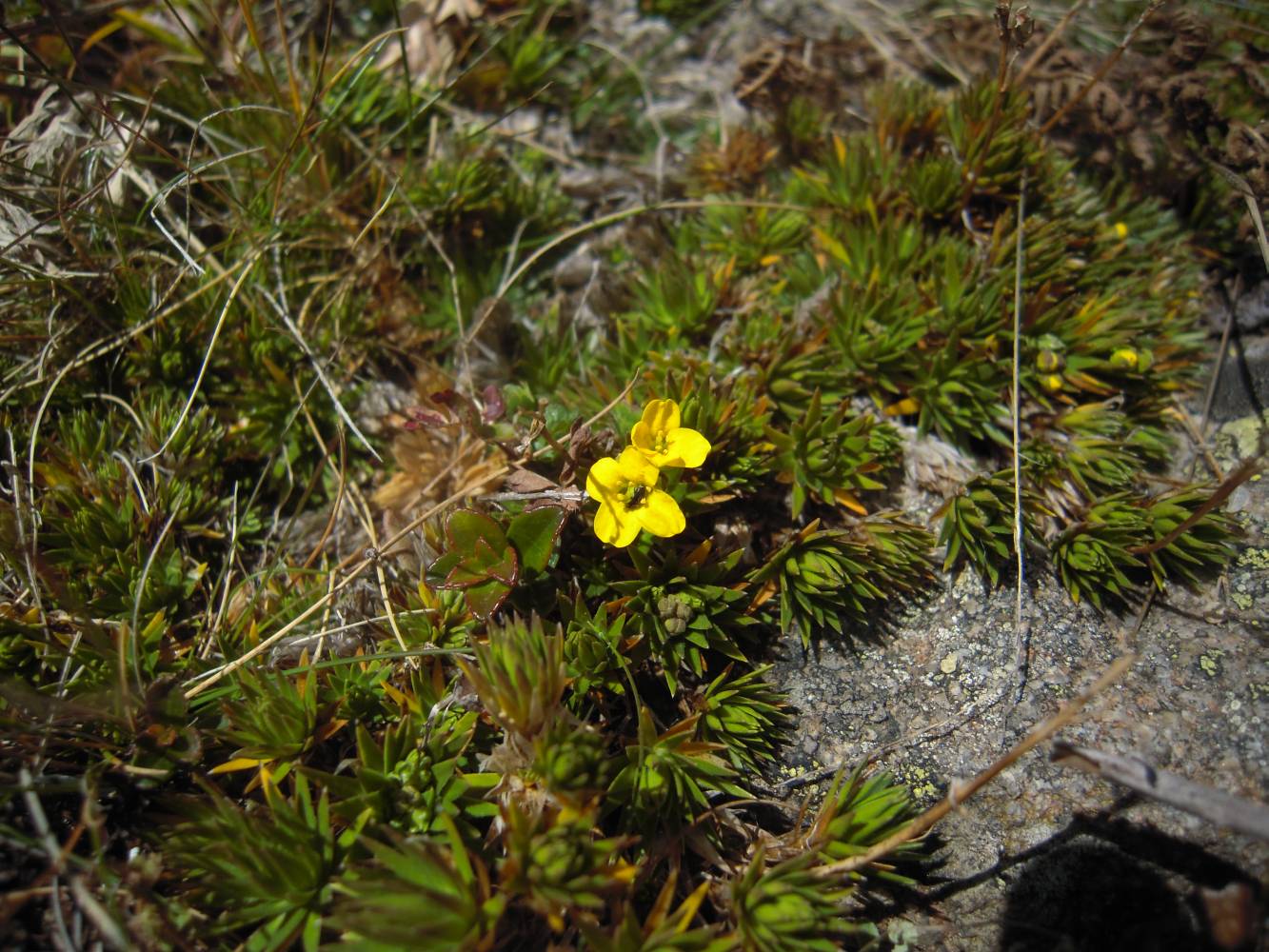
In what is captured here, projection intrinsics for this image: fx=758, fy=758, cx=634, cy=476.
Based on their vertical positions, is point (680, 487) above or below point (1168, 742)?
above

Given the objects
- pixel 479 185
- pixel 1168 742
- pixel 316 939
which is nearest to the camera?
pixel 316 939

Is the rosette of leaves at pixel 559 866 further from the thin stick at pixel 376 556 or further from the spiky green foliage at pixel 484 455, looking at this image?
the thin stick at pixel 376 556

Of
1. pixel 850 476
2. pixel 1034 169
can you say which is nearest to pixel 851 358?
pixel 850 476

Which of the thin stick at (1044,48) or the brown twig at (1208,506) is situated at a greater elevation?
the thin stick at (1044,48)

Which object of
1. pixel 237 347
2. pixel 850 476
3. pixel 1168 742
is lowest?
pixel 1168 742

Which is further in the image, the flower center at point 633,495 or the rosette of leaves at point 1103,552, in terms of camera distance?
the rosette of leaves at point 1103,552

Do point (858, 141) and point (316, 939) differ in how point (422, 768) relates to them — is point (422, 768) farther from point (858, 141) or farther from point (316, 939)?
point (858, 141)

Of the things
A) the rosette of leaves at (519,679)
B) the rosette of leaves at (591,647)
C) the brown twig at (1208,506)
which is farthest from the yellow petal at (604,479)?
the brown twig at (1208,506)
